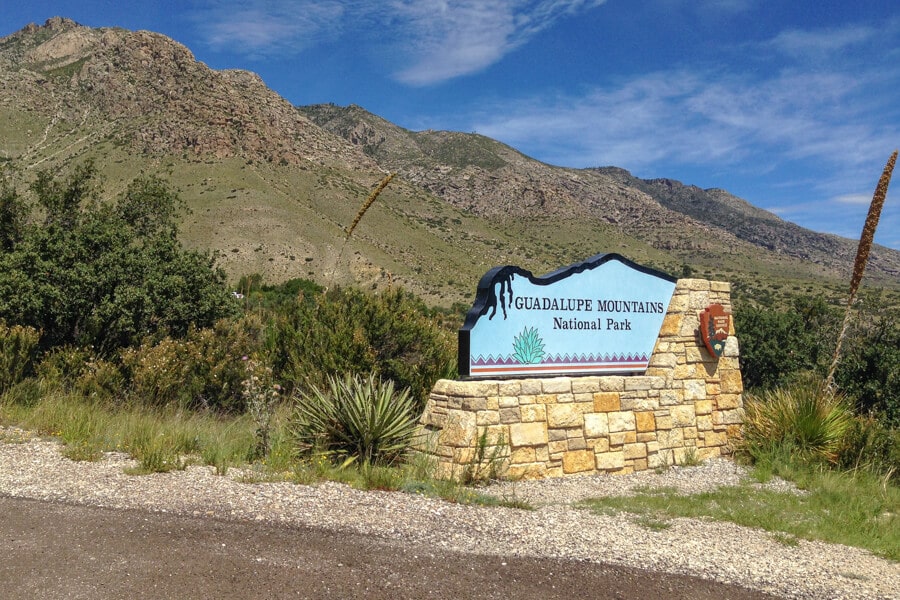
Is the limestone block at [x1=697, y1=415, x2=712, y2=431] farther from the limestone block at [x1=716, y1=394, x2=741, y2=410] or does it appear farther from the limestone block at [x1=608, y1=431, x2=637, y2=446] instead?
the limestone block at [x1=608, y1=431, x2=637, y2=446]

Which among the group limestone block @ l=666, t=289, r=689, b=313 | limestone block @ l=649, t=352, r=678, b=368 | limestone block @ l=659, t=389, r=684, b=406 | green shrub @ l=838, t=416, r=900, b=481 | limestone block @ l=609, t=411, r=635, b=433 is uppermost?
limestone block @ l=666, t=289, r=689, b=313

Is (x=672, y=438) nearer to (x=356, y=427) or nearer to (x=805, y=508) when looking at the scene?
(x=805, y=508)

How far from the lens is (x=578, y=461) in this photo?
9.36 m

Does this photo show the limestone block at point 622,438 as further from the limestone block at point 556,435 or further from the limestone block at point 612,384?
the limestone block at point 556,435

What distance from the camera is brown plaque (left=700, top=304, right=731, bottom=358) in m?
11.2

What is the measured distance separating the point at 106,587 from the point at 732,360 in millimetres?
10298

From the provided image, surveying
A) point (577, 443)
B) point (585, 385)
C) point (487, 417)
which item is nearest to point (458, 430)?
point (487, 417)

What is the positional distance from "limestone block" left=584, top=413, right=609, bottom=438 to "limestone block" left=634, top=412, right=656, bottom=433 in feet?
2.09

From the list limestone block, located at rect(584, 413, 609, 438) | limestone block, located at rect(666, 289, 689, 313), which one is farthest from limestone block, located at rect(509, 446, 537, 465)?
limestone block, located at rect(666, 289, 689, 313)

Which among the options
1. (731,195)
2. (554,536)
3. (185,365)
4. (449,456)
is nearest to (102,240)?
(185,365)

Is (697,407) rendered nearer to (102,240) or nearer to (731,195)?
(102,240)

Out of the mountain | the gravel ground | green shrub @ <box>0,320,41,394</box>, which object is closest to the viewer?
the gravel ground

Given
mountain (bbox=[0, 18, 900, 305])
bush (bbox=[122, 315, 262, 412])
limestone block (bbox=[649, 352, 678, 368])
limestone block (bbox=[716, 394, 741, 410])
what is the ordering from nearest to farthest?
limestone block (bbox=[649, 352, 678, 368]), bush (bbox=[122, 315, 262, 412]), limestone block (bbox=[716, 394, 741, 410]), mountain (bbox=[0, 18, 900, 305])

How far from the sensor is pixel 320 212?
6706 cm
